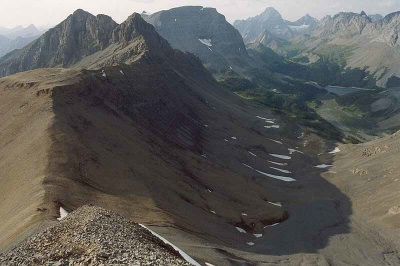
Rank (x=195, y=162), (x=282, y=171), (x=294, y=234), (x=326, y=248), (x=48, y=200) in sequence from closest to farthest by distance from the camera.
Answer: (x=48, y=200)
(x=326, y=248)
(x=294, y=234)
(x=195, y=162)
(x=282, y=171)

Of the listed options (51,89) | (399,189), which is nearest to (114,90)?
(51,89)

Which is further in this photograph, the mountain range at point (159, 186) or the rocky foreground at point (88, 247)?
the mountain range at point (159, 186)

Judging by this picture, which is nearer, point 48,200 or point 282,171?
point 48,200

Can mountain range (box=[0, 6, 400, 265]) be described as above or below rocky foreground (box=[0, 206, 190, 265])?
below

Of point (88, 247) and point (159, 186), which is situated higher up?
point (88, 247)

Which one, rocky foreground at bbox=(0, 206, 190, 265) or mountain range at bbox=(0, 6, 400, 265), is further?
mountain range at bbox=(0, 6, 400, 265)

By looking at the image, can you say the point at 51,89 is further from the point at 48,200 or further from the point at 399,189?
the point at 399,189

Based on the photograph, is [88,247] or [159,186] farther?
[159,186]

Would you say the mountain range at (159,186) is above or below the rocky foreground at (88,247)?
below
